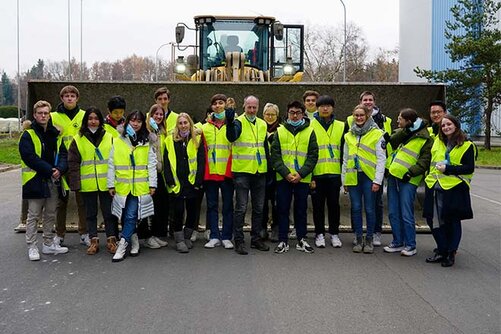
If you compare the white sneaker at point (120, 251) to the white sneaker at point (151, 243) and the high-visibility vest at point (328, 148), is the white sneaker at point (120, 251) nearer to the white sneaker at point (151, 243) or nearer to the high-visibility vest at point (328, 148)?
the white sneaker at point (151, 243)

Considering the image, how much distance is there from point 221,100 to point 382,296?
2.97 metres

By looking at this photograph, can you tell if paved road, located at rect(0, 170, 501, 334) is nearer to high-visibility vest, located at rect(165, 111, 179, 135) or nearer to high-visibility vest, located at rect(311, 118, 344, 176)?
high-visibility vest, located at rect(311, 118, 344, 176)

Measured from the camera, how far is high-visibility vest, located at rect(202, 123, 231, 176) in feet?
21.1

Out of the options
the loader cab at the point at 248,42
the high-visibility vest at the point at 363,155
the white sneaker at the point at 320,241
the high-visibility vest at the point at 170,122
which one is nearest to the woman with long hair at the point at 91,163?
the high-visibility vest at the point at 170,122

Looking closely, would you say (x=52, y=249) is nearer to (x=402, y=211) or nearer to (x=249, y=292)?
(x=249, y=292)

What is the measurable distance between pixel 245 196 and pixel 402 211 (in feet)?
6.18

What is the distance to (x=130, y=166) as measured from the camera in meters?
6.01

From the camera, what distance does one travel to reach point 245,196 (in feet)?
20.8

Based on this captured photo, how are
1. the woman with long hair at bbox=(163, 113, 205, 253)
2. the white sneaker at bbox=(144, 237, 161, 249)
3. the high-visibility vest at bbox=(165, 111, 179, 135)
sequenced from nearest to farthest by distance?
the woman with long hair at bbox=(163, 113, 205, 253) → the white sneaker at bbox=(144, 237, 161, 249) → the high-visibility vest at bbox=(165, 111, 179, 135)

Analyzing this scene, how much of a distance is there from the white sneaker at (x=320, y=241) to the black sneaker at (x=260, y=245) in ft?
2.08

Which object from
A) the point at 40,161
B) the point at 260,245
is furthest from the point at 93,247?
the point at 260,245

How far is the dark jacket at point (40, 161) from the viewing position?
5.87 meters

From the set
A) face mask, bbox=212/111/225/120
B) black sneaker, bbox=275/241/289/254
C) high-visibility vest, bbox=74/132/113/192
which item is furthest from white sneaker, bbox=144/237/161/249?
face mask, bbox=212/111/225/120

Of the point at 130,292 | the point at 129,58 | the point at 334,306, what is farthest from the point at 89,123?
the point at 129,58
